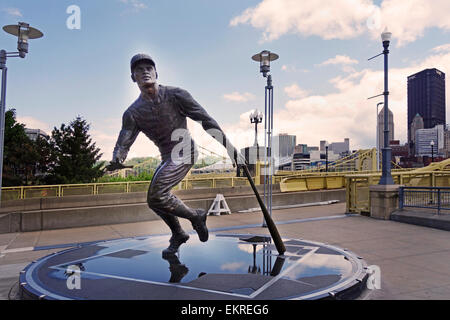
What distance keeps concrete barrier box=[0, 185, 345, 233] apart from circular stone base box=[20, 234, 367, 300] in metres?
4.80

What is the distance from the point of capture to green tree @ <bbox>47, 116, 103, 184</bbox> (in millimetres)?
25266

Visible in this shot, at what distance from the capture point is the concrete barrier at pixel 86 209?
9.84 m

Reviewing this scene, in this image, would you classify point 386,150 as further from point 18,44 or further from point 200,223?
point 18,44

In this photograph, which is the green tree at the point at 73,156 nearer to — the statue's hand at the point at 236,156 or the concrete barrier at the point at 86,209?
the concrete barrier at the point at 86,209

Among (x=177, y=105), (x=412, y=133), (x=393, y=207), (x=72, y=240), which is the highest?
(x=412, y=133)

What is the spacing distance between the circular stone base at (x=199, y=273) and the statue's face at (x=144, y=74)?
99.3 inches

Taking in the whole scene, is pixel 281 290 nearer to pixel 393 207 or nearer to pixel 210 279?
pixel 210 279

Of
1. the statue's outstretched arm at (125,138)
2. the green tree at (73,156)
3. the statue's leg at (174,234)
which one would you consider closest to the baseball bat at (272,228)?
the statue's leg at (174,234)

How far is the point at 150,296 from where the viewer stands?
11.5 feet

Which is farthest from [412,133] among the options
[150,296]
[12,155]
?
[150,296]

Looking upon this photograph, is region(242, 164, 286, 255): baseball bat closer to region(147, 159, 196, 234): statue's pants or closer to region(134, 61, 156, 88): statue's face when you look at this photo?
region(147, 159, 196, 234): statue's pants

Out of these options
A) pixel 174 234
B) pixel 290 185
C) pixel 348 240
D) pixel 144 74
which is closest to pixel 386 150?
pixel 348 240
